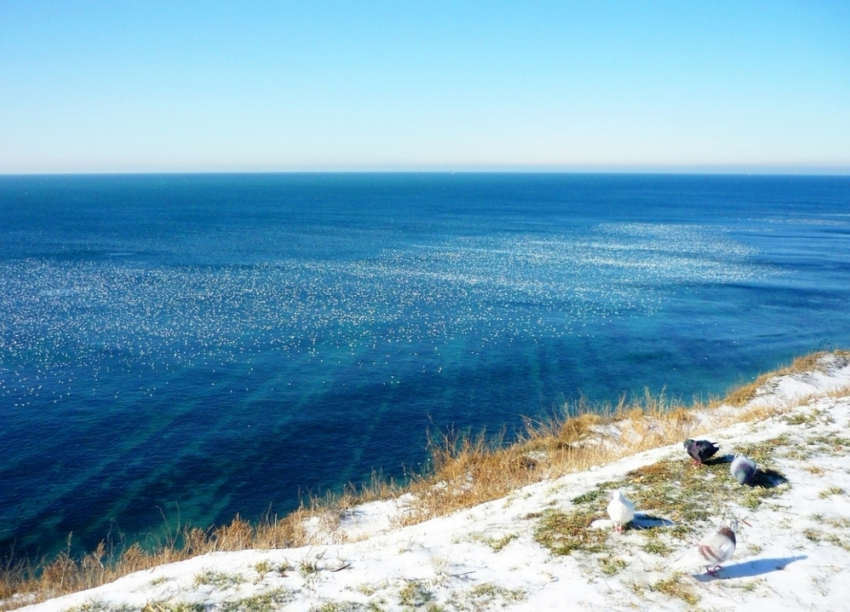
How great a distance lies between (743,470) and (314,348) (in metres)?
32.6

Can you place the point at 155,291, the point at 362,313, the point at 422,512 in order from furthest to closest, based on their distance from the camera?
1. the point at 155,291
2. the point at 362,313
3. the point at 422,512

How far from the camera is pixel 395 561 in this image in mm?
10188

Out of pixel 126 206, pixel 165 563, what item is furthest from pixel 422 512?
pixel 126 206

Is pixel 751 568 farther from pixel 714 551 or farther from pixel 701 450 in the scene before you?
pixel 701 450

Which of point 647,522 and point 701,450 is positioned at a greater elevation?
point 701,450

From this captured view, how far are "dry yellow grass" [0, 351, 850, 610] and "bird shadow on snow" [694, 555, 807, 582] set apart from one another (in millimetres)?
5599

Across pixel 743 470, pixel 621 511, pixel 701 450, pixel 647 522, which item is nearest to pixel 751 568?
pixel 647 522

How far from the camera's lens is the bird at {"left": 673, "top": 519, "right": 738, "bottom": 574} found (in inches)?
347

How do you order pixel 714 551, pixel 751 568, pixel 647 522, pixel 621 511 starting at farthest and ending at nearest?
pixel 647 522 < pixel 621 511 < pixel 751 568 < pixel 714 551

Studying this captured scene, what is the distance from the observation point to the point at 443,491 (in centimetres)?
1673

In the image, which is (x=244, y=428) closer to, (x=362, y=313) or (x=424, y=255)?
(x=362, y=313)

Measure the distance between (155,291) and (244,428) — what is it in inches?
1260

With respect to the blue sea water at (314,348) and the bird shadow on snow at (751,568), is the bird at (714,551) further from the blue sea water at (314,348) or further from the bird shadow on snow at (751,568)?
the blue sea water at (314,348)

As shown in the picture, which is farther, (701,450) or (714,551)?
(701,450)
